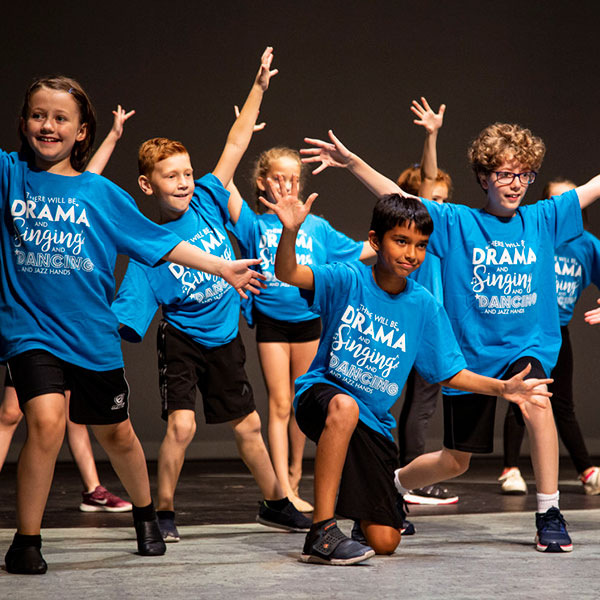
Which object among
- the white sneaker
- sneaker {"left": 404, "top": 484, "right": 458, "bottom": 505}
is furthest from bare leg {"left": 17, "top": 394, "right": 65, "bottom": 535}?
the white sneaker

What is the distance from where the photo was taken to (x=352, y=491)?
9.42ft

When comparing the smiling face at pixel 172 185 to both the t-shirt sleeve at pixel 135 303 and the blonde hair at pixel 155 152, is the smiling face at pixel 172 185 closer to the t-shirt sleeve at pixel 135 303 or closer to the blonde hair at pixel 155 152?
the blonde hair at pixel 155 152

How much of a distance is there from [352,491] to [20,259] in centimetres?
118

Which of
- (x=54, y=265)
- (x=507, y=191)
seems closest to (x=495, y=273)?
(x=507, y=191)

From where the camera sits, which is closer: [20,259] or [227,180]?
[20,259]

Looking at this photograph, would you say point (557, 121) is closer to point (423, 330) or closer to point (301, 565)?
point (423, 330)

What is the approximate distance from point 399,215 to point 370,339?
1.25ft

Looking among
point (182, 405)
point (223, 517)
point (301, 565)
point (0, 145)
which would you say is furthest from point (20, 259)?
point (0, 145)

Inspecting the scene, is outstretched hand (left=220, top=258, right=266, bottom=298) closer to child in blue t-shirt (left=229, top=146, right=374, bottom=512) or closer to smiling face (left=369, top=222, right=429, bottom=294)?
smiling face (left=369, top=222, right=429, bottom=294)

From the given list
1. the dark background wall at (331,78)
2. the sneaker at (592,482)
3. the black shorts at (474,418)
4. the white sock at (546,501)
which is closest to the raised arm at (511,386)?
the black shorts at (474,418)

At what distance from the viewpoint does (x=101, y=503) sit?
4062 mm

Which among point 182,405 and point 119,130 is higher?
point 119,130

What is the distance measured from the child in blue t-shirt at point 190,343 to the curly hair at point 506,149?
986mm

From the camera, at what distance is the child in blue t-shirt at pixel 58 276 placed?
8.40 feet
